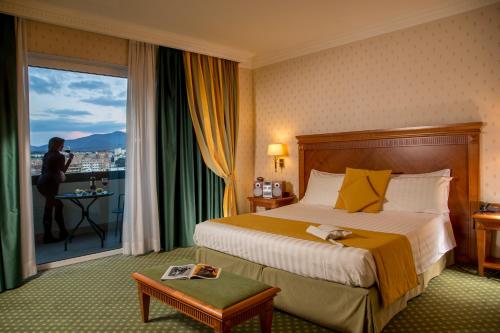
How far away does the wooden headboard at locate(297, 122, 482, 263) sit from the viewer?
3658 millimetres

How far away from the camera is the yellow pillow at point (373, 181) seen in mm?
3771

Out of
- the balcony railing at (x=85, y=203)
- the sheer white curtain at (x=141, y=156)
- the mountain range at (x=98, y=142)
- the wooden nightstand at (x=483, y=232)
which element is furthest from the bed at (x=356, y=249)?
the mountain range at (x=98, y=142)

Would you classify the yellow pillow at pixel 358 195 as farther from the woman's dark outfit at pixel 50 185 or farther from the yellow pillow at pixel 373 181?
the woman's dark outfit at pixel 50 185

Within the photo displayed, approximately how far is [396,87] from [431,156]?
91 centimetres

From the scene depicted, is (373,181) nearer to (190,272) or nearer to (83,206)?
(190,272)

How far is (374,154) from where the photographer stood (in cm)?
432

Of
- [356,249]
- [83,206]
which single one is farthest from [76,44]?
[356,249]

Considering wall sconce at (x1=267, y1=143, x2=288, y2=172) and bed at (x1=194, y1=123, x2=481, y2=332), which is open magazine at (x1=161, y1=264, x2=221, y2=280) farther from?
wall sconce at (x1=267, y1=143, x2=288, y2=172)

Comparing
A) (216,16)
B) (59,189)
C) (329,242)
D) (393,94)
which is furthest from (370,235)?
(59,189)

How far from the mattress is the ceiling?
217cm

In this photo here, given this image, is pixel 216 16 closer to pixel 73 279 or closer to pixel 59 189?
pixel 59 189

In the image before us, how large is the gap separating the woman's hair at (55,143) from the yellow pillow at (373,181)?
129 inches

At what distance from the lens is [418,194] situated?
3.65 meters

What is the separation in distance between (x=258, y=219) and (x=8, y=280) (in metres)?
2.42
